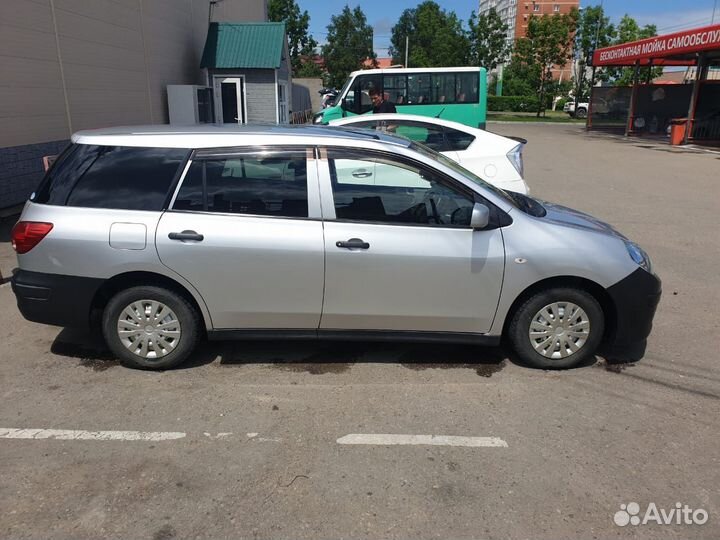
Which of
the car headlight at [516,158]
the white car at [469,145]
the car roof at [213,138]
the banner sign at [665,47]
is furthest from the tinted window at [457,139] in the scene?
the banner sign at [665,47]

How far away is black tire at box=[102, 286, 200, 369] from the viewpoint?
3.99m

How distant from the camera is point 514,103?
187ft

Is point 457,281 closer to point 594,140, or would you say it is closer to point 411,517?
point 411,517

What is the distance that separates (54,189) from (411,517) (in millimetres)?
3299

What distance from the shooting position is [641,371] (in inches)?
169

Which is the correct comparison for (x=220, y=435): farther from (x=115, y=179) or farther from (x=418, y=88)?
(x=418, y=88)

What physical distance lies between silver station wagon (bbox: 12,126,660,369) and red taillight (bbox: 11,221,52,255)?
0.04ft

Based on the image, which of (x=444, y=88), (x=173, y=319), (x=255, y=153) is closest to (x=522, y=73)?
(x=444, y=88)

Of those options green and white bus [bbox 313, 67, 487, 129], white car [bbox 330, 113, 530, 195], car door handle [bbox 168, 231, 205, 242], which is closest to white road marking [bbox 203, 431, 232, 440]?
car door handle [bbox 168, 231, 205, 242]

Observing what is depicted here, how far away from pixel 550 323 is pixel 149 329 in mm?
2902

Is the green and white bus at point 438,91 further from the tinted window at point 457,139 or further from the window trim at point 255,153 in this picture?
the window trim at point 255,153

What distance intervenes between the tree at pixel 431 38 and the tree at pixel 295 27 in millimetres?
13728

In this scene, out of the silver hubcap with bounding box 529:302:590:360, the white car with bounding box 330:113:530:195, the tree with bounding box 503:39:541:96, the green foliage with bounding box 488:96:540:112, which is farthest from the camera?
the green foliage with bounding box 488:96:540:112

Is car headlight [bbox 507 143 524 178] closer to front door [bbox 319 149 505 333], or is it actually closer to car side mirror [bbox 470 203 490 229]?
front door [bbox 319 149 505 333]
